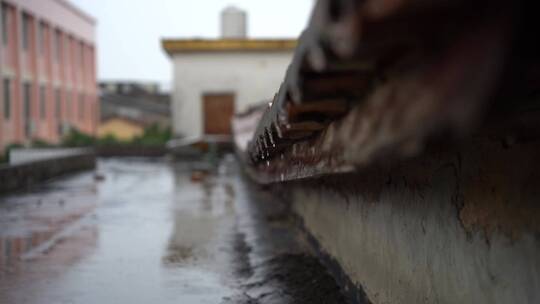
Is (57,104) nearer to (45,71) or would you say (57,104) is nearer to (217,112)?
(45,71)

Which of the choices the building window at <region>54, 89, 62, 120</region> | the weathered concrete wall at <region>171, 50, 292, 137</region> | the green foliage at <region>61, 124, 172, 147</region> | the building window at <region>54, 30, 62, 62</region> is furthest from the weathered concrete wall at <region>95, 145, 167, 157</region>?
the building window at <region>54, 30, 62, 62</region>

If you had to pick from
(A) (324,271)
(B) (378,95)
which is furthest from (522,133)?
(A) (324,271)

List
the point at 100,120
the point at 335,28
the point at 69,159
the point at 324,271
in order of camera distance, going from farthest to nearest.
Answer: the point at 100,120
the point at 69,159
the point at 324,271
the point at 335,28

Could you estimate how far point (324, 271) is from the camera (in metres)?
5.69

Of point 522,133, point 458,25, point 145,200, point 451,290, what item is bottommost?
point 145,200

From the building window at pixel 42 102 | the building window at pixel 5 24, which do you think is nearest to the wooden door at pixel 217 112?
the building window at pixel 5 24

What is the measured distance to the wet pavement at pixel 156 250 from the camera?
5.08m

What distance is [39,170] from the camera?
589 inches

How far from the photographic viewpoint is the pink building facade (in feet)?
92.5

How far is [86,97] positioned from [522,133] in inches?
1595

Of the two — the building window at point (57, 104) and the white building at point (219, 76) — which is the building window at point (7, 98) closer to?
the building window at point (57, 104)

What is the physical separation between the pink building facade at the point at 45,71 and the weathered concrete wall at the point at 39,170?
343 inches

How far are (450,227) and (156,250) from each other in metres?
4.37

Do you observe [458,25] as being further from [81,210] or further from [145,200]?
[145,200]
